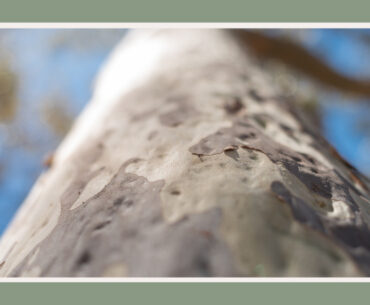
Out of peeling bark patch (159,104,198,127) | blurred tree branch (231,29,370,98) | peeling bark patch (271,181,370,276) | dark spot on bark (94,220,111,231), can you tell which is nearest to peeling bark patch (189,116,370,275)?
peeling bark patch (271,181,370,276)

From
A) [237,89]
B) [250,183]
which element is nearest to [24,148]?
[237,89]

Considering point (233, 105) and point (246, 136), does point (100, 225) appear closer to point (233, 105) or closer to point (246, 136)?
point (246, 136)

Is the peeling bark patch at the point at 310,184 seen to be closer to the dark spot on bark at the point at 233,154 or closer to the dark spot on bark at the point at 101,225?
the dark spot on bark at the point at 233,154

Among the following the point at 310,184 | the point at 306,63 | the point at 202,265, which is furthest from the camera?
the point at 306,63

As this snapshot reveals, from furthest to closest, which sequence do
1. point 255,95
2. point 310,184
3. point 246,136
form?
point 255,95 < point 246,136 < point 310,184

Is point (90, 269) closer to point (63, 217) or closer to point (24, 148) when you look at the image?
point (63, 217)

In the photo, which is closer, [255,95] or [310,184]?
[310,184]

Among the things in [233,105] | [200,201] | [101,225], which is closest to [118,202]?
[101,225]

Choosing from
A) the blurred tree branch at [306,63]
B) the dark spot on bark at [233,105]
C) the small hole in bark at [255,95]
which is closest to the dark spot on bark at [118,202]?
the dark spot on bark at [233,105]
